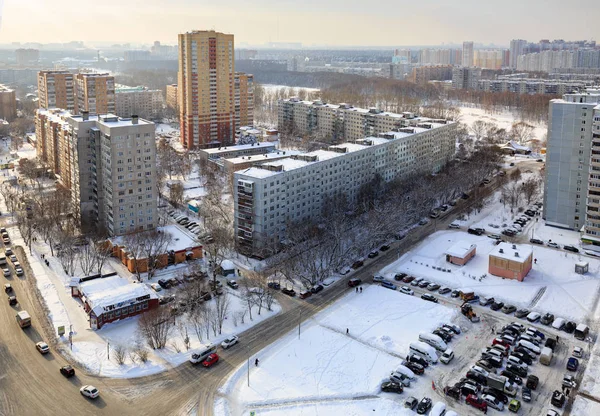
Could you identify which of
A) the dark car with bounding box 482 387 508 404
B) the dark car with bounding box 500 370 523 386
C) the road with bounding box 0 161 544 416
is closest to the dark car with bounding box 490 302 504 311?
the dark car with bounding box 500 370 523 386

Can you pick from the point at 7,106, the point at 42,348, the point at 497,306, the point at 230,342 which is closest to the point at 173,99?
the point at 7,106

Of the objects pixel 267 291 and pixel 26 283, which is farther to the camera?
pixel 26 283

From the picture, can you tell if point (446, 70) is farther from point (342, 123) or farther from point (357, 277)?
point (357, 277)

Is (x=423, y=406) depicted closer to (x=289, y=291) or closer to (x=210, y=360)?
(x=210, y=360)

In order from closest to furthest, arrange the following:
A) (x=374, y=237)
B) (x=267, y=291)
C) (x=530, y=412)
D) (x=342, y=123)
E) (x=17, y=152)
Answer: (x=530, y=412) → (x=267, y=291) → (x=374, y=237) → (x=17, y=152) → (x=342, y=123)

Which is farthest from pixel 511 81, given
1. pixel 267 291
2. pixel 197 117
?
pixel 267 291

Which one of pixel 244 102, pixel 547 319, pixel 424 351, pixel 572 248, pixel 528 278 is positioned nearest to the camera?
pixel 424 351

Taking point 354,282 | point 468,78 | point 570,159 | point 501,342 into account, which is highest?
point 468,78
